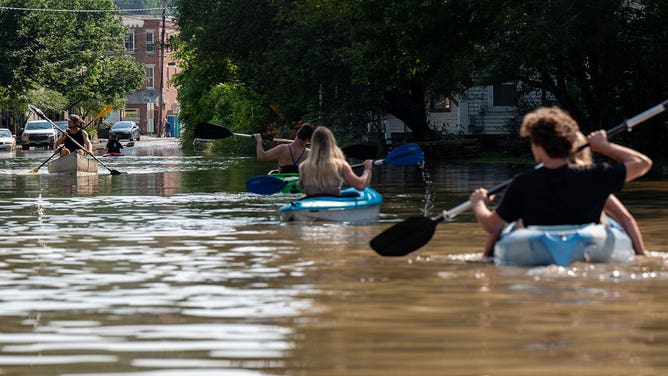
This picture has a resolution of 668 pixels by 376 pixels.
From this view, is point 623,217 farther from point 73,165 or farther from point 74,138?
point 74,138

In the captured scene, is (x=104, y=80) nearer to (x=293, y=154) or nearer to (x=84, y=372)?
(x=293, y=154)

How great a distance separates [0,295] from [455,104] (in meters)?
50.4

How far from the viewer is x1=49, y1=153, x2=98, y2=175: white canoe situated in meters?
37.1

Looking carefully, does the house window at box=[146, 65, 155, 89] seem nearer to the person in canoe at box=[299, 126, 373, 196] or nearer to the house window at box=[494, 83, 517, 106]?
the house window at box=[494, 83, 517, 106]

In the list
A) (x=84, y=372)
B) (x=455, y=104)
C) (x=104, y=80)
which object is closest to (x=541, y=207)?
(x=84, y=372)

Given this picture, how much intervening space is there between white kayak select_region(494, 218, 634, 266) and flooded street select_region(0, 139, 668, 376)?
12cm

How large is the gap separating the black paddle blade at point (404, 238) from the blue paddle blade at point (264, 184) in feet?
21.9

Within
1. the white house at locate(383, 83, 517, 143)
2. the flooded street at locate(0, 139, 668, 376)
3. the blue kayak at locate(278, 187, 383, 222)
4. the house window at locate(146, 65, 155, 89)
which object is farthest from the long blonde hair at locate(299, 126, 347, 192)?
the house window at locate(146, 65, 155, 89)

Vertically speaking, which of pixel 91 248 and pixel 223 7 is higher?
pixel 223 7

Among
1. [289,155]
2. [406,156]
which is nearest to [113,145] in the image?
[289,155]

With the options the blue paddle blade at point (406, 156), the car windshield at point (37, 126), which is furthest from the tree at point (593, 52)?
the car windshield at point (37, 126)

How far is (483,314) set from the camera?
10.3 metres

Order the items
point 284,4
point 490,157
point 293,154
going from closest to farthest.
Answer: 1. point 293,154
2. point 490,157
3. point 284,4

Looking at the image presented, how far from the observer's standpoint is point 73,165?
3734 cm
